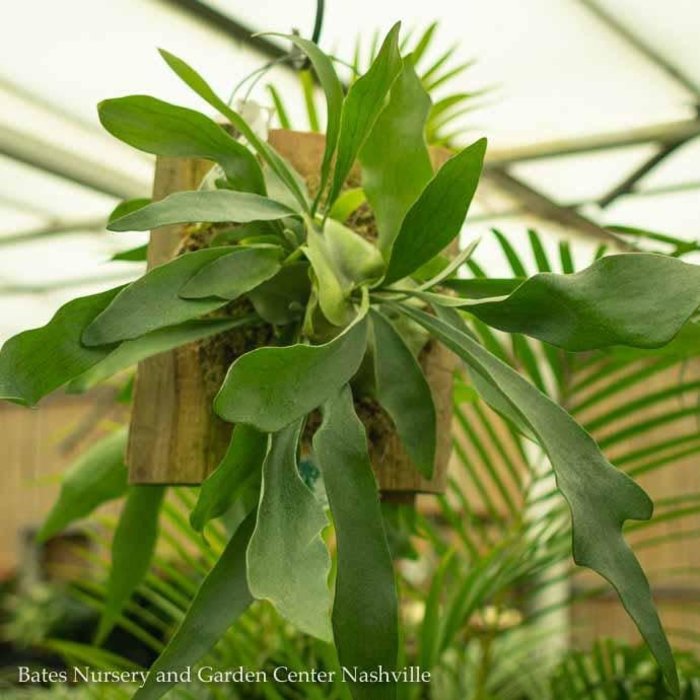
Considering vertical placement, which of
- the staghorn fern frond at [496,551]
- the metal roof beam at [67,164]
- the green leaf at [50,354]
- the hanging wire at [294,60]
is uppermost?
the metal roof beam at [67,164]

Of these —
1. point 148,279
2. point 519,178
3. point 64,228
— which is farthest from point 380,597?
point 64,228

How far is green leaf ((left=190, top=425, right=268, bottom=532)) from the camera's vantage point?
2.03 ft

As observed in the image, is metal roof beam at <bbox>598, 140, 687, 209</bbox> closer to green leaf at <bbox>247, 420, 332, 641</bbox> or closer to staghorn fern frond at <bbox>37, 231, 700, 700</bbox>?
staghorn fern frond at <bbox>37, 231, 700, 700</bbox>

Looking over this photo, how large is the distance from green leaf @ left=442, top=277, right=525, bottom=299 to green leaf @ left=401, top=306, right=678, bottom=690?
0.31 feet

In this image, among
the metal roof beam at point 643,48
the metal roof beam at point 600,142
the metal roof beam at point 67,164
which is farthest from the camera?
the metal roof beam at point 67,164

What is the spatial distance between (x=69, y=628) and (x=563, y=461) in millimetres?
3441

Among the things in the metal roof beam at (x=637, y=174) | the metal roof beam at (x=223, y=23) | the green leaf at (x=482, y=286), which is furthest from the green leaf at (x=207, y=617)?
the metal roof beam at (x=637, y=174)

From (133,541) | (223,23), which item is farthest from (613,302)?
(223,23)

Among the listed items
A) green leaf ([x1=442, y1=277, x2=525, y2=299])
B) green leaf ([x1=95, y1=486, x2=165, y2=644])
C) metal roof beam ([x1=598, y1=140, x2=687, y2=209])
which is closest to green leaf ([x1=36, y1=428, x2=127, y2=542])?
green leaf ([x1=95, y1=486, x2=165, y2=644])

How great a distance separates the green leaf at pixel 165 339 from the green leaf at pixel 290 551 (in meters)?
0.15

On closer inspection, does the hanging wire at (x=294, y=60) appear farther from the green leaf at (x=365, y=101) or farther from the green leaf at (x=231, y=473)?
the green leaf at (x=231, y=473)

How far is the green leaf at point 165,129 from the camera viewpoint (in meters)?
0.64

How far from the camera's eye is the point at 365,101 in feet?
2.14

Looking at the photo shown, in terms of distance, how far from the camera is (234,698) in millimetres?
1162
